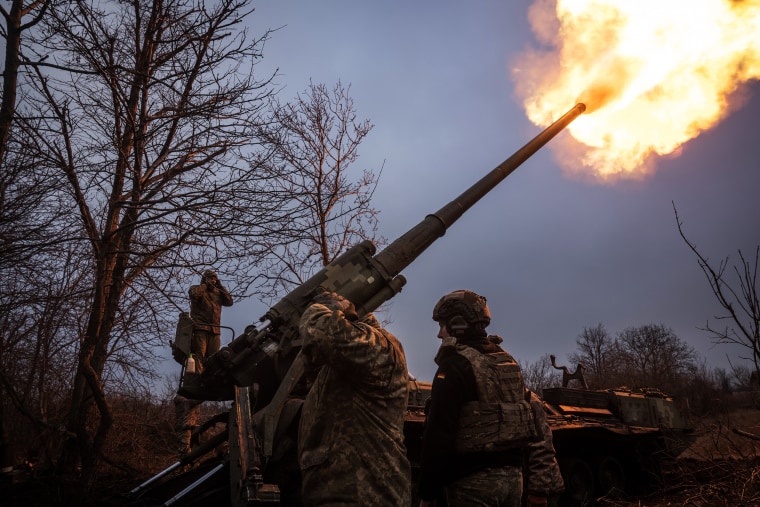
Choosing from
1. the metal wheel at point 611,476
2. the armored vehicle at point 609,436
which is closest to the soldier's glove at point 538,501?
the armored vehicle at point 609,436

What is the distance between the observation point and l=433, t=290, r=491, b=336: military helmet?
3.80 m

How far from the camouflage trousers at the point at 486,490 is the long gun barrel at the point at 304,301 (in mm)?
2182

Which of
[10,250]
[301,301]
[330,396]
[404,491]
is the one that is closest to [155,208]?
[10,250]

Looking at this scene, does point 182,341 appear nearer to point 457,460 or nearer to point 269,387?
point 269,387

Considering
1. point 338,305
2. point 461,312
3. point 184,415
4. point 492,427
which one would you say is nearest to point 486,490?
point 492,427

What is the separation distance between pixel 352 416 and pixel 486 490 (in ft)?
3.74

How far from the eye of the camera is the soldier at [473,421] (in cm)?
332

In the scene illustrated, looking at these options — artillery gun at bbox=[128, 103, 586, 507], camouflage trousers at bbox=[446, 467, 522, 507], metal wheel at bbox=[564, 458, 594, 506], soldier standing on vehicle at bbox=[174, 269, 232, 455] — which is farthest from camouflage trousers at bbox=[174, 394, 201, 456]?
metal wheel at bbox=[564, 458, 594, 506]

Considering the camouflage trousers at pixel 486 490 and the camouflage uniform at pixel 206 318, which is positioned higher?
the camouflage uniform at pixel 206 318

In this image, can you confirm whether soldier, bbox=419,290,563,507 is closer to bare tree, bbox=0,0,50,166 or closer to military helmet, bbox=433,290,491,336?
military helmet, bbox=433,290,491,336

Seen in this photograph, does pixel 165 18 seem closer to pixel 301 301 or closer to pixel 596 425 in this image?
pixel 301 301

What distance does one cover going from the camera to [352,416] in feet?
8.75

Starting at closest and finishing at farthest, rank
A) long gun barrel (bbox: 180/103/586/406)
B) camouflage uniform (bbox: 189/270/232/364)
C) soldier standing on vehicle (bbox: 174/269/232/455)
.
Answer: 1. long gun barrel (bbox: 180/103/586/406)
2. soldier standing on vehicle (bbox: 174/269/232/455)
3. camouflage uniform (bbox: 189/270/232/364)

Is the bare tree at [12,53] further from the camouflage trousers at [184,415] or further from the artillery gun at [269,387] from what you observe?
the camouflage trousers at [184,415]
